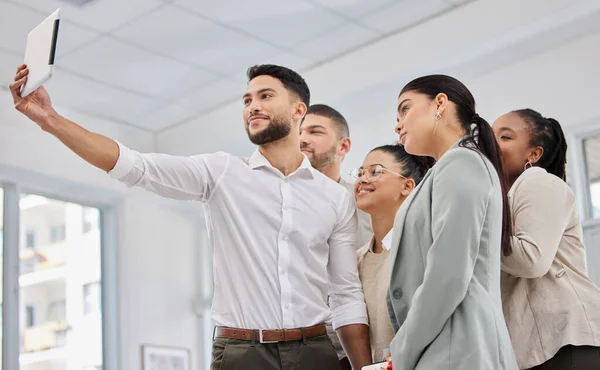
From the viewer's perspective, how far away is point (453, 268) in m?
1.93

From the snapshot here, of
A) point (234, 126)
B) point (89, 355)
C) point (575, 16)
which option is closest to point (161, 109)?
point (234, 126)

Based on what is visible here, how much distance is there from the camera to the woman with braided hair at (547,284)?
2.20m

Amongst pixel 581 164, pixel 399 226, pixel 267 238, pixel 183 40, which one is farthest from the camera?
pixel 183 40

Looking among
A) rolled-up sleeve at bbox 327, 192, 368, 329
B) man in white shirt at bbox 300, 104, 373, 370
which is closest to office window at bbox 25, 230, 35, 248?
man in white shirt at bbox 300, 104, 373, 370

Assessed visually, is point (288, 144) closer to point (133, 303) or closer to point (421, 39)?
point (421, 39)

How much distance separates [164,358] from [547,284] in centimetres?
500

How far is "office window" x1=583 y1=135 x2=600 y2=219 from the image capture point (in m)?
5.29

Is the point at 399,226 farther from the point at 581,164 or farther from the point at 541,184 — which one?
the point at 581,164

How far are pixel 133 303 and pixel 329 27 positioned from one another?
8.41 feet

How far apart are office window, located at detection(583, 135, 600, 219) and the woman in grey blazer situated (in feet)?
11.0

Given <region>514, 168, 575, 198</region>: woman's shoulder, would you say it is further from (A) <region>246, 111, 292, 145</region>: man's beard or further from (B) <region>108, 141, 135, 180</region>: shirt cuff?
(B) <region>108, 141, 135, 180</region>: shirt cuff

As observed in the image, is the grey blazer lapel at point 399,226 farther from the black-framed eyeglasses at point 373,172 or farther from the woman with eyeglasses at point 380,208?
the black-framed eyeglasses at point 373,172

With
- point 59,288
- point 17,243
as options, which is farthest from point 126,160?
point 59,288

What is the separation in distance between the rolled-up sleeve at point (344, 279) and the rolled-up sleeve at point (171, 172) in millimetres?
427
